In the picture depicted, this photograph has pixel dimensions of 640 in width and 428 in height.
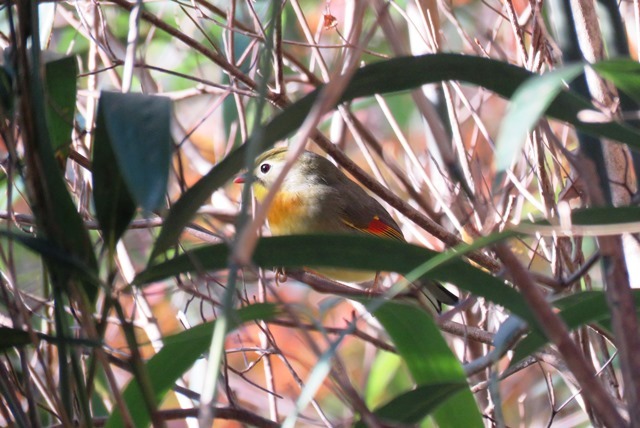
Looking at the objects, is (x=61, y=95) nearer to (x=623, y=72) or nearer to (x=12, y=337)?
(x=12, y=337)

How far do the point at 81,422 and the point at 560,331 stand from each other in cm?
55

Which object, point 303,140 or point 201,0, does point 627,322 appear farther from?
point 201,0

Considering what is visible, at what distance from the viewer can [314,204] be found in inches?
127

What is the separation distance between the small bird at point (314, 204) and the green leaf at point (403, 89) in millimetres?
2136

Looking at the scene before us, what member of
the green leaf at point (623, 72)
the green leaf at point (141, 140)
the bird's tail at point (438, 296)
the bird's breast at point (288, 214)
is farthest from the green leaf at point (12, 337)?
the bird's breast at point (288, 214)

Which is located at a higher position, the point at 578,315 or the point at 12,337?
the point at 12,337

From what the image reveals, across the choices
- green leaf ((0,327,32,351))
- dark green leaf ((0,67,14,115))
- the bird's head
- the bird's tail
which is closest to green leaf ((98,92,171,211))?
dark green leaf ((0,67,14,115))

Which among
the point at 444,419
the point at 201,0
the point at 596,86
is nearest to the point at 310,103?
the point at 444,419

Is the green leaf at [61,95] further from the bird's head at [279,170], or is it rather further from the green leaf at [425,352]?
the bird's head at [279,170]

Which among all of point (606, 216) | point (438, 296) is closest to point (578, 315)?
point (606, 216)

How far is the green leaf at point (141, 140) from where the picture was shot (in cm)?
75

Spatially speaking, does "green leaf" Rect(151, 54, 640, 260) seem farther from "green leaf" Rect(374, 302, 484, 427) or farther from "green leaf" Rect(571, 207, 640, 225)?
"green leaf" Rect(374, 302, 484, 427)

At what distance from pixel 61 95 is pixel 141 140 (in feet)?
1.25

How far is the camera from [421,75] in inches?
34.2
